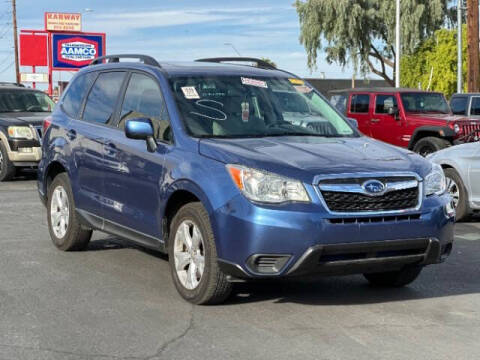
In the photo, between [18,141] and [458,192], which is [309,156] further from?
[18,141]

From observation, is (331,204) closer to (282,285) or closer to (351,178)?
(351,178)

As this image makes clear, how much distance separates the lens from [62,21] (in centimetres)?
6038

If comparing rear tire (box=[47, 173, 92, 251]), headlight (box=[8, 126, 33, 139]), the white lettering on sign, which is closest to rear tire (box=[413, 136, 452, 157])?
headlight (box=[8, 126, 33, 139])

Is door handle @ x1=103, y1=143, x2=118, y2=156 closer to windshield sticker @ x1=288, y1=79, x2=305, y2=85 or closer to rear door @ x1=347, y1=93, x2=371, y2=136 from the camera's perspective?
windshield sticker @ x1=288, y1=79, x2=305, y2=85

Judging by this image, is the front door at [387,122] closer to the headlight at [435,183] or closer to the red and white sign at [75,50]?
the headlight at [435,183]

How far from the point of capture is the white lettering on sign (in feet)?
159

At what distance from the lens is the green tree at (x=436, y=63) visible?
188ft

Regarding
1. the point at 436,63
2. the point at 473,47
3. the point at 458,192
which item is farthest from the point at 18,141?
the point at 436,63

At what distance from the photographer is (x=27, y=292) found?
6.80 meters

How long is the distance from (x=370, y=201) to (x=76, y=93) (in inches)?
150

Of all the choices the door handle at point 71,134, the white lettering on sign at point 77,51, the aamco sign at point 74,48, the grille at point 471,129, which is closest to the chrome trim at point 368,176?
the door handle at point 71,134

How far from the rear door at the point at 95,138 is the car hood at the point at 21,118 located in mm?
8856

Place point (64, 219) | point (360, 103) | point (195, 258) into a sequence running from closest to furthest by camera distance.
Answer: point (195, 258), point (64, 219), point (360, 103)

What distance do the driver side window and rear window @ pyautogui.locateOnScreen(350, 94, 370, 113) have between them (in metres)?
13.8
